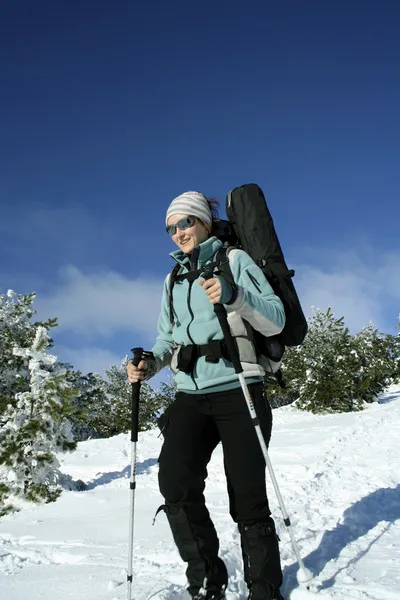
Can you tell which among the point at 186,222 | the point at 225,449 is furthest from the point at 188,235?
the point at 225,449

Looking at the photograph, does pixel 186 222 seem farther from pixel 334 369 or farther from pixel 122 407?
pixel 122 407

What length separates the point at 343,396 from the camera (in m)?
21.6

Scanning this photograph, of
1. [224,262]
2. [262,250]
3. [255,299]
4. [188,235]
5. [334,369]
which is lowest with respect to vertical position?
[255,299]

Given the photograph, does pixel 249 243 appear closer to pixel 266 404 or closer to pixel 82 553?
pixel 266 404

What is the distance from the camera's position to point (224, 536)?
4.12m

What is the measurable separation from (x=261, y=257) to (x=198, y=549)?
1.87 metres

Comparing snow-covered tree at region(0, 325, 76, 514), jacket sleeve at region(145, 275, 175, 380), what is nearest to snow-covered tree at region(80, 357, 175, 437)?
snow-covered tree at region(0, 325, 76, 514)

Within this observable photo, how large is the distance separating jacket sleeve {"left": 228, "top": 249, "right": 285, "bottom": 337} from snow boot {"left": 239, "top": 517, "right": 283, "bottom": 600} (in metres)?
1.15

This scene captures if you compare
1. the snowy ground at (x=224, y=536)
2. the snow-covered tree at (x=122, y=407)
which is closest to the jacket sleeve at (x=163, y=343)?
the snowy ground at (x=224, y=536)

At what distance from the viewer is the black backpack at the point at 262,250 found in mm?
2932

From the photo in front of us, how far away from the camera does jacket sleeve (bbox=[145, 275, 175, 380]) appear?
3.43 metres

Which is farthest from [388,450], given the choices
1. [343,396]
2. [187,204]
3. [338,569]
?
[343,396]

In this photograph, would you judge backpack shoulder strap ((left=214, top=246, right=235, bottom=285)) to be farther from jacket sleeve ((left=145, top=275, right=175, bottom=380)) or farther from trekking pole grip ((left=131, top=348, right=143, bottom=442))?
trekking pole grip ((left=131, top=348, right=143, bottom=442))

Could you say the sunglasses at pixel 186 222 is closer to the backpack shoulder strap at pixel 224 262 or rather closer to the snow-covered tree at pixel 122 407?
the backpack shoulder strap at pixel 224 262
